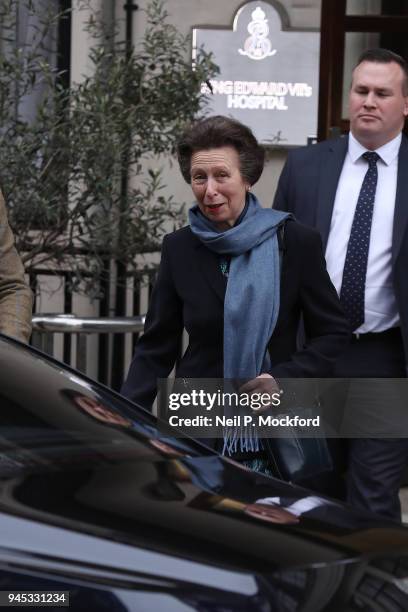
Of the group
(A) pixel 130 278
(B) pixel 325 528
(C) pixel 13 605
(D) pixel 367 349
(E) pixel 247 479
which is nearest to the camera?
(C) pixel 13 605

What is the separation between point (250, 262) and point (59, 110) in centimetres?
306

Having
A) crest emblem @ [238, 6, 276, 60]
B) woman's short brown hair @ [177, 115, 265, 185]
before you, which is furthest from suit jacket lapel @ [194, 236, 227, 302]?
crest emblem @ [238, 6, 276, 60]

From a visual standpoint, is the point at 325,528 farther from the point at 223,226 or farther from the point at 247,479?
the point at 223,226

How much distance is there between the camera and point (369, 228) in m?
4.96

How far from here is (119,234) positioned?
726 centimetres

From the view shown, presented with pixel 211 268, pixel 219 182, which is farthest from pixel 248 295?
pixel 219 182

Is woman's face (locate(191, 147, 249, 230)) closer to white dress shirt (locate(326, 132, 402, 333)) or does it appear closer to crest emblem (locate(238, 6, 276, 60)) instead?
white dress shirt (locate(326, 132, 402, 333))

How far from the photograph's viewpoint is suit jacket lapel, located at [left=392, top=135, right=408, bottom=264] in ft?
16.1

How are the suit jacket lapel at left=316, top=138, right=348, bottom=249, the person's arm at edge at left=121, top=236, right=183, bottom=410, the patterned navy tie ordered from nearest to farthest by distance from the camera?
1. the person's arm at edge at left=121, top=236, right=183, bottom=410
2. the patterned navy tie
3. the suit jacket lapel at left=316, top=138, right=348, bottom=249

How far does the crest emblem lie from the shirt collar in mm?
3815

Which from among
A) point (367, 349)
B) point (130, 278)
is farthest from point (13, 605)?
point (130, 278)

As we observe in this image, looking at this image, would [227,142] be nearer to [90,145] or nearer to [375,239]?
[375,239]

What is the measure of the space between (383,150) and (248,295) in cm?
121

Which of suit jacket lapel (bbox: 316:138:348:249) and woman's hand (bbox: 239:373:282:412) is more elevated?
suit jacket lapel (bbox: 316:138:348:249)
